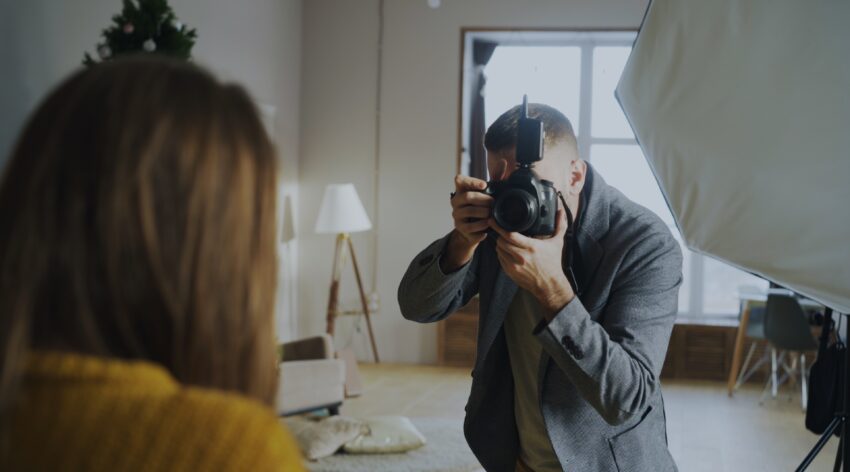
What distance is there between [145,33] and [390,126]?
4109 mm

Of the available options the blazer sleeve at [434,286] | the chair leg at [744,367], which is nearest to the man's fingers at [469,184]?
the blazer sleeve at [434,286]

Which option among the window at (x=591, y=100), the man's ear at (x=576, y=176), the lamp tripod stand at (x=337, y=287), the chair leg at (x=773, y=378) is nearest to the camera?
the man's ear at (x=576, y=176)

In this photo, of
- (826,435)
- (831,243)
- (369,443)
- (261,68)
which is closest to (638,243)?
(831,243)

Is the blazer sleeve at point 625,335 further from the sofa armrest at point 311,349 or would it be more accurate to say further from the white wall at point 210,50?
the sofa armrest at point 311,349

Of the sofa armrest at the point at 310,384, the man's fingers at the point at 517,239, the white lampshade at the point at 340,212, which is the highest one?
the man's fingers at the point at 517,239

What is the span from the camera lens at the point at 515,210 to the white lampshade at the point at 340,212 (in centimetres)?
451

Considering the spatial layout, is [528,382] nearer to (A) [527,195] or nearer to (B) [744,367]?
(A) [527,195]

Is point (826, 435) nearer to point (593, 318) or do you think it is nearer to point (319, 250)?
point (593, 318)

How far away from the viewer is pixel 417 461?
3869mm

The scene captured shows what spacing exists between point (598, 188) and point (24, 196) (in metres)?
1.13

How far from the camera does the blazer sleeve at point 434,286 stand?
1.55m

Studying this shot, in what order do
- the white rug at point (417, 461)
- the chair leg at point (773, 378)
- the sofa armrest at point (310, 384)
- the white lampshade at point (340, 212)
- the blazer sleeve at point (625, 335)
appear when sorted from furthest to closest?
the white lampshade at point (340, 212), the chair leg at point (773, 378), the sofa armrest at point (310, 384), the white rug at point (417, 461), the blazer sleeve at point (625, 335)

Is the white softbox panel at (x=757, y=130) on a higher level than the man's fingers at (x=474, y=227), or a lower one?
higher

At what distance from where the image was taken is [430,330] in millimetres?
6770
